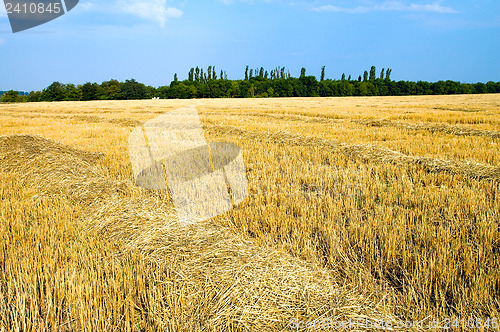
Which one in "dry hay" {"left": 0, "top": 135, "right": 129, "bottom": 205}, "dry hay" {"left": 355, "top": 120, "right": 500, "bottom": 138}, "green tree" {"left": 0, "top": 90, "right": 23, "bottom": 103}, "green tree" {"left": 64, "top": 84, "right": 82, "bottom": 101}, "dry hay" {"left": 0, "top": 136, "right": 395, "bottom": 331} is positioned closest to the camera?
"dry hay" {"left": 0, "top": 136, "right": 395, "bottom": 331}

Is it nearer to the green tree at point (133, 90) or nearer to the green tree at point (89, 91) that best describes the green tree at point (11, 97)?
the green tree at point (89, 91)

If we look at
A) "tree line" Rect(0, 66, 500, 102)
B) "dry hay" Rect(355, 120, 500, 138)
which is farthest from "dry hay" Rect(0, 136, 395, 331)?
"tree line" Rect(0, 66, 500, 102)

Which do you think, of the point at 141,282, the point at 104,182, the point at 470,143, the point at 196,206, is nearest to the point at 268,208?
the point at 196,206

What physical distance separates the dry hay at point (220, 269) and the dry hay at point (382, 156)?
14.8 ft

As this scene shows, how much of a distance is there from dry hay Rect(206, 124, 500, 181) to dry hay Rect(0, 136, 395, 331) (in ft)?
14.8

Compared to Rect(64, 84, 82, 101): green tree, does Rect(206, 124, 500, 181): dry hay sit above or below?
below

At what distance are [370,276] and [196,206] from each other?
2.55 metres

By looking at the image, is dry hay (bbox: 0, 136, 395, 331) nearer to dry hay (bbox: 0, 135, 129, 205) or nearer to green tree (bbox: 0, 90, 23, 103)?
dry hay (bbox: 0, 135, 129, 205)

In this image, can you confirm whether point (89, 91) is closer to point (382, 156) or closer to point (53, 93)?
point (53, 93)

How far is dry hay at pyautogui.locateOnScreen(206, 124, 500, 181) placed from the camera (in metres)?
5.83

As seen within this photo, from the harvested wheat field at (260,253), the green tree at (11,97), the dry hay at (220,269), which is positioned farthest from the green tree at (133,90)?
the dry hay at (220,269)

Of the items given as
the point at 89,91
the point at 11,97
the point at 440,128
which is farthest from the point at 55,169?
the point at 11,97

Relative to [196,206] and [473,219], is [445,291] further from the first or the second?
[196,206]

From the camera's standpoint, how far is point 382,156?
7473 millimetres
